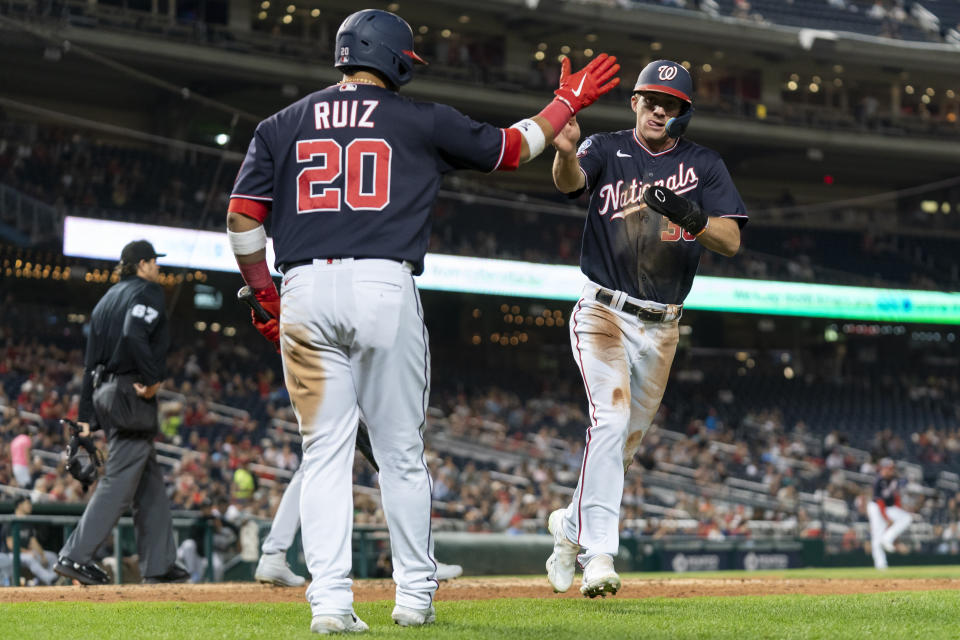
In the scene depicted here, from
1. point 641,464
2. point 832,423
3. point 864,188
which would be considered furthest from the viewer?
point 864,188

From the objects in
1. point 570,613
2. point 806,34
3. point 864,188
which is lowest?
point 570,613

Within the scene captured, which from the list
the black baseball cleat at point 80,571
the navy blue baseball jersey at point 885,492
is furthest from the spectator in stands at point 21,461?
the navy blue baseball jersey at point 885,492

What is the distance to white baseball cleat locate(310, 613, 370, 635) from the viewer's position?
3715 millimetres

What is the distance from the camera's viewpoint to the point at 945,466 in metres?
27.2

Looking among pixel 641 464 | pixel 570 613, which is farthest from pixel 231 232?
pixel 641 464

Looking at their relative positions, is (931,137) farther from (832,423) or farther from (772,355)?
(832,423)

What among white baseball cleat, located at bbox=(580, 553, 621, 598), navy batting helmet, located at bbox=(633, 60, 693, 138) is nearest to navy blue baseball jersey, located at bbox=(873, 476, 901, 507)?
navy batting helmet, located at bbox=(633, 60, 693, 138)

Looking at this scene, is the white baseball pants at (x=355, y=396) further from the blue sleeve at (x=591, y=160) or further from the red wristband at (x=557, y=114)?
the blue sleeve at (x=591, y=160)

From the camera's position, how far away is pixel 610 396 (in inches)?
205

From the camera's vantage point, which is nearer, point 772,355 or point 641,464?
point 641,464

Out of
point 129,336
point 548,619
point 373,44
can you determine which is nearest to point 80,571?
point 129,336

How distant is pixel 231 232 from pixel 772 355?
3149 centimetres

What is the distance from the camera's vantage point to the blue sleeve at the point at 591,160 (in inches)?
214

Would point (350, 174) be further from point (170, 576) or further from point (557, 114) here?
point (170, 576)
